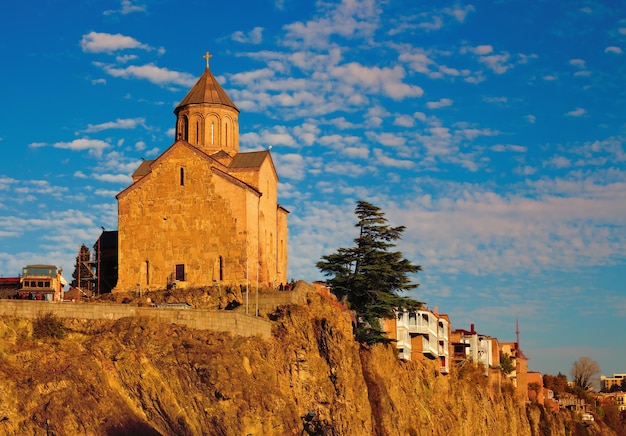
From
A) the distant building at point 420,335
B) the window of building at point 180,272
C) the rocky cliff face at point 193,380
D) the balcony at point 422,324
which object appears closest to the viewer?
the rocky cliff face at point 193,380

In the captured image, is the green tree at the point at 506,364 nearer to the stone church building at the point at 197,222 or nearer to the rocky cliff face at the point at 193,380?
the rocky cliff face at the point at 193,380

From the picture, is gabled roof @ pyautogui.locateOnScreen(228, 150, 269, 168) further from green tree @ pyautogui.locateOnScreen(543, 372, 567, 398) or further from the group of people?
green tree @ pyautogui.locateOnScreen(543, 372, 567, 398)

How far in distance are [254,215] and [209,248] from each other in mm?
3009

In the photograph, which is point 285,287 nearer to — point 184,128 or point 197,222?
point 197,222

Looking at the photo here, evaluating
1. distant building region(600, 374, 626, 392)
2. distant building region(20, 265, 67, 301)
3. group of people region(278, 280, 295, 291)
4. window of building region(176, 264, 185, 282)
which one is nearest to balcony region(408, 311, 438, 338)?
group of people region(278, 280, 295, 291)

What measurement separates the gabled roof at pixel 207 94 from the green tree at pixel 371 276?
32.2 ft

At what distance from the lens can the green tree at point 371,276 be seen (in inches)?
2143

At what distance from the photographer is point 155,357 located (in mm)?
40562

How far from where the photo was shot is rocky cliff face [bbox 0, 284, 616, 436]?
3659 centimetres

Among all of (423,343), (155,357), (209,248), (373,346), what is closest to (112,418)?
(155,357)

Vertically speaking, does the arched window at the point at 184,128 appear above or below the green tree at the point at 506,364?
above

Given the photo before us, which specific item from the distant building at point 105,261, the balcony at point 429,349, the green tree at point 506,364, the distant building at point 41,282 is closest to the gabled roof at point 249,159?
the distant building at point 105,261

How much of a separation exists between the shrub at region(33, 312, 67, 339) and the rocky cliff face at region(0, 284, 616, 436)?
11.6 inches

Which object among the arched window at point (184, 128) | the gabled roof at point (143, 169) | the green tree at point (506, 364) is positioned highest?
the arched window at point (184, 128)
